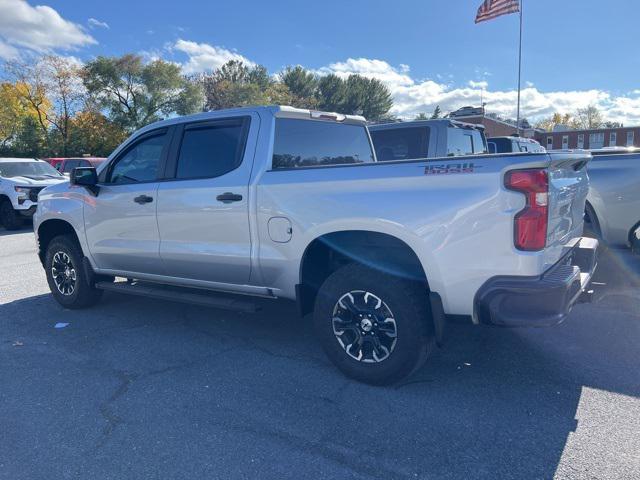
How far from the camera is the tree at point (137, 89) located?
38.0 metres

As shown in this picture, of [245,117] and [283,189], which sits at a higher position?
[245,117]

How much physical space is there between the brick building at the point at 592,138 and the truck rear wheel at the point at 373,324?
63020mm

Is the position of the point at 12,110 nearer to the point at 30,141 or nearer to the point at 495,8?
the point at 30,141

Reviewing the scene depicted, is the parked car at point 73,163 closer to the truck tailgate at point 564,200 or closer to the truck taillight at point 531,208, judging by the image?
the truck tailgate at point 564,200

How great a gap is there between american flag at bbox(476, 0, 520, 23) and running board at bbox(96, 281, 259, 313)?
23737 millimetres

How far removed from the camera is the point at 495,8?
23.5 metres

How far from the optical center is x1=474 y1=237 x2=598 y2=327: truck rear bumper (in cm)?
289

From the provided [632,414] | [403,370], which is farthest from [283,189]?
[632,414]

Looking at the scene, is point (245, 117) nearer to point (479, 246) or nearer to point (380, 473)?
point (479, 246)

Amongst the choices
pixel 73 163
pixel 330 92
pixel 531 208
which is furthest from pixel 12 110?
pixel 531 208

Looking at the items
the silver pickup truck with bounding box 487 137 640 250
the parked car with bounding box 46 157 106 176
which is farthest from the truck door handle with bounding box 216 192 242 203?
the parked car with bounding box 46 157 106 176

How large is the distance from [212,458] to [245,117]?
2.64 metres

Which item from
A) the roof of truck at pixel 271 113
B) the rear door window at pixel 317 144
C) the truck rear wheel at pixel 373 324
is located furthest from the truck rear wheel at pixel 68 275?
the truck rear wheel at pixel 373 324

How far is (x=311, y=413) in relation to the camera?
318 centimetres
